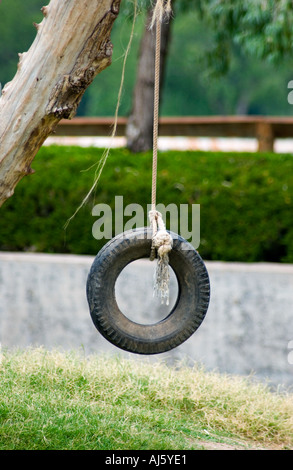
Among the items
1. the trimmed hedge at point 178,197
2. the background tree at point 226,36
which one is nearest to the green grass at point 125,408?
the trimmed hedge at point 178,197

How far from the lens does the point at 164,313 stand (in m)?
5.55

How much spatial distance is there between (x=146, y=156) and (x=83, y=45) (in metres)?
3.60

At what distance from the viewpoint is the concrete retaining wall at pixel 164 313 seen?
5371 mm

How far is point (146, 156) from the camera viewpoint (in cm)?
645

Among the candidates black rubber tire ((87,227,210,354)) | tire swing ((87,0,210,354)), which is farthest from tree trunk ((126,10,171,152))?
black rubber tire ((87,227,210,354))

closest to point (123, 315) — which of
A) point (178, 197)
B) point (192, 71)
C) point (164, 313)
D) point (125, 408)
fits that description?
point (125, 408)

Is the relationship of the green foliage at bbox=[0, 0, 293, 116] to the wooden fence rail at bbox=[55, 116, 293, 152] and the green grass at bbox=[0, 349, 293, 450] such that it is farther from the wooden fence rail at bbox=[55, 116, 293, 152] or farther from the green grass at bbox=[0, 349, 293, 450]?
the green grass at bbox=[0, 349, 293, 450]

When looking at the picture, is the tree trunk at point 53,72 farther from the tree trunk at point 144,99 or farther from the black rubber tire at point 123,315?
the tree trunk at point 144,99

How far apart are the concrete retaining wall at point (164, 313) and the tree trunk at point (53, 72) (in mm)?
2610

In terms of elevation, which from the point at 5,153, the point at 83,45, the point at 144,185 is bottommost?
the point at 5,153

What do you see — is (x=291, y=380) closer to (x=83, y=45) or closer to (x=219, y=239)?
(x=219, y=239)

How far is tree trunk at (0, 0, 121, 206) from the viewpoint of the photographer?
285cm

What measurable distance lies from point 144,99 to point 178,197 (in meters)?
1.58
